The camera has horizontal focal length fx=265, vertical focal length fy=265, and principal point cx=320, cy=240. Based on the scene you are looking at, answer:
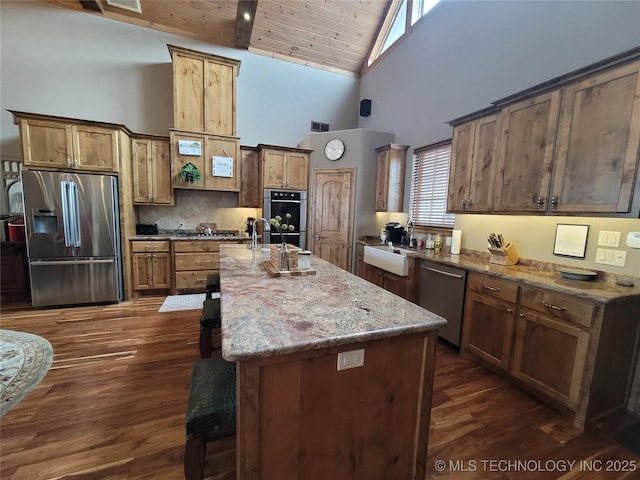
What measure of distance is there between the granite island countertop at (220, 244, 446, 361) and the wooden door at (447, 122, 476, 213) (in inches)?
71.2

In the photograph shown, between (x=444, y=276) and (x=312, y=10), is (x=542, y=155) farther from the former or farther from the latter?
(x=312, y=10)

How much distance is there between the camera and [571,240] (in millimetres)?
2174

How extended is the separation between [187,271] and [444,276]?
11.9 ft

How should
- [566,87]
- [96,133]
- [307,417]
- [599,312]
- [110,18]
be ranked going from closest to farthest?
[307,417], [599,312], [566,87], [96,133], [110,18]

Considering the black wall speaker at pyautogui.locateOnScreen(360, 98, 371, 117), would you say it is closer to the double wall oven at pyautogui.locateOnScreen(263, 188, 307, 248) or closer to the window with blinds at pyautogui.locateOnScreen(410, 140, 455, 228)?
the window with blinds at pyautogui.locateOnScreen(410, 140, 455, 228)

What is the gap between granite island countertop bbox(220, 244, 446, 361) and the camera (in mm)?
940

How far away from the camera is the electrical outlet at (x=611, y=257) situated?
190cm

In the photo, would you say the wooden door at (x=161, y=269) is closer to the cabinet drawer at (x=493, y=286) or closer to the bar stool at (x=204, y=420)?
the bar stool at (x=204, y=420)

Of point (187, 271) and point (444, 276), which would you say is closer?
point (444, 276)

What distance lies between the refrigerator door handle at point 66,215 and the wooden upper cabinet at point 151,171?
827 millimetres

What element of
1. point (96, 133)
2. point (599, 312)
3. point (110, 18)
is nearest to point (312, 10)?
point (110, 18)

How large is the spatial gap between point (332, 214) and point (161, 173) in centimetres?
284

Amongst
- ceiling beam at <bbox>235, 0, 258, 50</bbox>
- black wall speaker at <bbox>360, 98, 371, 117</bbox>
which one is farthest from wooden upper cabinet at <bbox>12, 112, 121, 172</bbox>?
black wall speaker at <bbox>360, 98, 371, 117</bbox>

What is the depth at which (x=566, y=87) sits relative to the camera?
6.43ft
